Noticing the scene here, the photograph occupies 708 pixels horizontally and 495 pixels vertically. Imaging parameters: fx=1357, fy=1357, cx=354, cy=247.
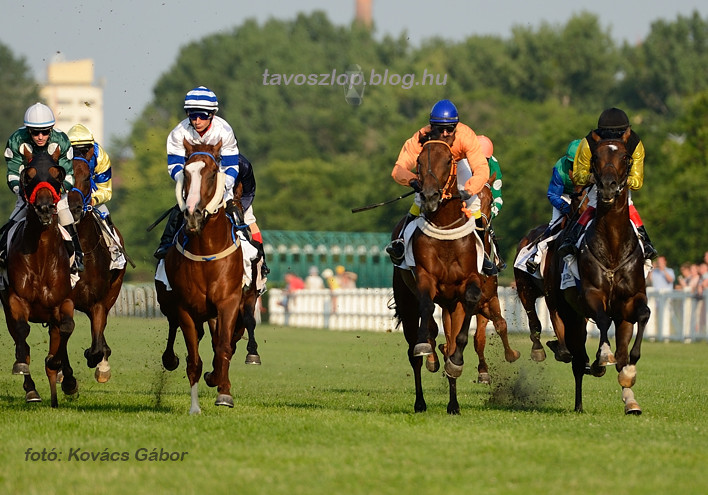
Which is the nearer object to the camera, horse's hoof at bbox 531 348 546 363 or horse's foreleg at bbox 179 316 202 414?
horse's foreleg at bbox 179 316 202 414

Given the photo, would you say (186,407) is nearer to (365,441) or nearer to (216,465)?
(365,441)

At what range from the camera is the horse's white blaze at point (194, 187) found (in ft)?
36.1

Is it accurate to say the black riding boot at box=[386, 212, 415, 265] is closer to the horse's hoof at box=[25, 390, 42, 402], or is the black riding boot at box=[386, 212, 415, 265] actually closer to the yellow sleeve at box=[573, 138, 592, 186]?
the yellow sleeve at box=[573, 138, 592, 186]

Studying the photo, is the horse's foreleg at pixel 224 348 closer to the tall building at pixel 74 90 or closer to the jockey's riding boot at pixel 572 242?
the jockey's riding boot at pixel 572 242

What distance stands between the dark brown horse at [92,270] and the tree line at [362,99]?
4179 centimetres

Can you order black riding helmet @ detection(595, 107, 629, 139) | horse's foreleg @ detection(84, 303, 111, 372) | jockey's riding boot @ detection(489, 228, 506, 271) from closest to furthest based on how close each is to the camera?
black riding helmet @ detection(595, 107, 629, 139), horse's foreleg @ detection(84, 303, 111, 372), jockey's riding boot @ detection(489, 228, 506, 271)

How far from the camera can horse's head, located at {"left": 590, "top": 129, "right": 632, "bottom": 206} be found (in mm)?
11492

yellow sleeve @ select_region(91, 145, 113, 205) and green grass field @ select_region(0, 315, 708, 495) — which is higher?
yellow sleeve @ select_region(91, 145, 113, 205)

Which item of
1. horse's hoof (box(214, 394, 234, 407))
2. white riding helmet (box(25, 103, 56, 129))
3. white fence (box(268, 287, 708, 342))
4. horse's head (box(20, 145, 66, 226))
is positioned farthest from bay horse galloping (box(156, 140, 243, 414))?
white fence (box(268, 287, 708, 342))

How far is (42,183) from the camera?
11766mm

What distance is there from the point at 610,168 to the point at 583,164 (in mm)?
991

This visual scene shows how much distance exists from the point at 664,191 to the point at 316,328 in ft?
41.0

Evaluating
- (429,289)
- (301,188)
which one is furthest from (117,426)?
Answer: (301,188)

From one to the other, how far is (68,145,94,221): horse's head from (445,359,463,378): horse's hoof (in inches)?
157
